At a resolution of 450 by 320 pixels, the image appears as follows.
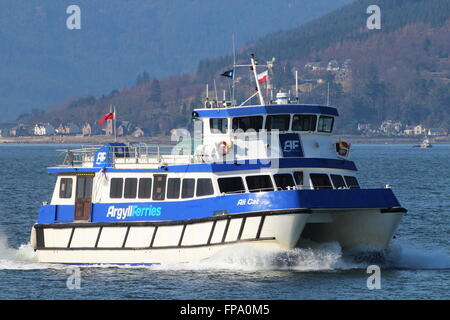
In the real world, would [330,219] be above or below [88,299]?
above

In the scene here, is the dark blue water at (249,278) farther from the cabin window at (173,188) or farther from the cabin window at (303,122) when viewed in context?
the cabin window at (303,122)

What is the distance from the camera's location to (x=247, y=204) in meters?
29.7

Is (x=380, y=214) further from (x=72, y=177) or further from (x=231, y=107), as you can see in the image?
(x=72, y=177)

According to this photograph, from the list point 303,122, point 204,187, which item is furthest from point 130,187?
point 303,122

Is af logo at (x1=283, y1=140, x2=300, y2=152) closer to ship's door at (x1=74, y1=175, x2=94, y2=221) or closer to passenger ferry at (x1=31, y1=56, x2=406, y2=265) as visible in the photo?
passenger ferry at (x1=31, y1=56, x2=406, y2=265)

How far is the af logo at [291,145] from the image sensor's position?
104 ft

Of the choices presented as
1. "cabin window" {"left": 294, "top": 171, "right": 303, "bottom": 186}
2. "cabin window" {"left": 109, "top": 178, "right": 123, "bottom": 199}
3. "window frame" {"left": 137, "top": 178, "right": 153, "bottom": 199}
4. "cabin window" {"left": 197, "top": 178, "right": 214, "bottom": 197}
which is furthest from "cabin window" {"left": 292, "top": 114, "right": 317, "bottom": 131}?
"cabin window" {"left": 109, "top": 178, "right": 123, "bottom": 199}

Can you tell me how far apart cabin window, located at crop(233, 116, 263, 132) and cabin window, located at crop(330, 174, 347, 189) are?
2.98 m

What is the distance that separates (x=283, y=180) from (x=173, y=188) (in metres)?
3.72

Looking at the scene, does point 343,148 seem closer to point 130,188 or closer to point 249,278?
point 249,278

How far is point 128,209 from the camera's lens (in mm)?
32469

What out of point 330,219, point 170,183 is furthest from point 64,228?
point 330,219
